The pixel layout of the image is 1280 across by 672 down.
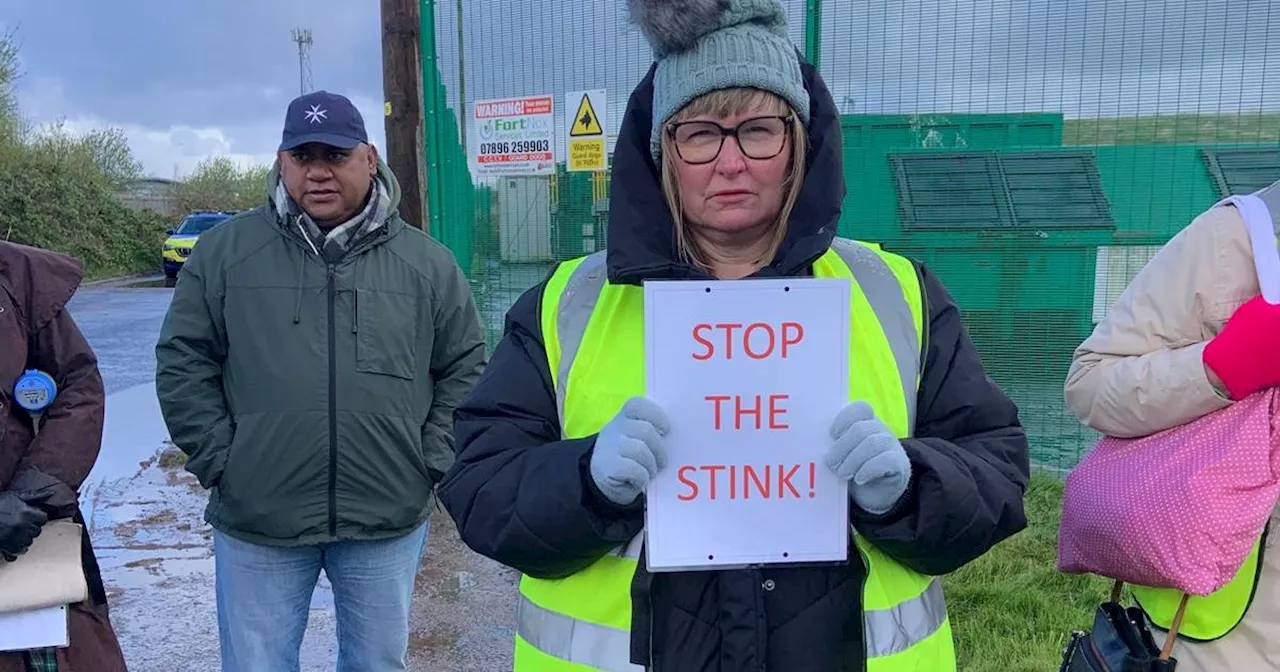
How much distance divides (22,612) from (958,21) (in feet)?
14.7

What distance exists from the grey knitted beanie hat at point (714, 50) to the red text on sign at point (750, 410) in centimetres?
51

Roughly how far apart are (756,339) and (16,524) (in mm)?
1926

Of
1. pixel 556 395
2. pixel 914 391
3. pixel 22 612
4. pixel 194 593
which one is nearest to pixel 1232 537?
pixel 914 391

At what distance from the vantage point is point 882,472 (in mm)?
1413

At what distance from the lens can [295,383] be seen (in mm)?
2893

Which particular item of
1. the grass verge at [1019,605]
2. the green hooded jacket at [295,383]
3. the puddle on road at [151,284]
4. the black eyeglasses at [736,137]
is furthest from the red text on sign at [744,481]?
the puddle on road at [151,284]

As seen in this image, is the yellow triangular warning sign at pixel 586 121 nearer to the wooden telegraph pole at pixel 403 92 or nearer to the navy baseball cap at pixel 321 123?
the wooden telegraph pole at pixel 403 92

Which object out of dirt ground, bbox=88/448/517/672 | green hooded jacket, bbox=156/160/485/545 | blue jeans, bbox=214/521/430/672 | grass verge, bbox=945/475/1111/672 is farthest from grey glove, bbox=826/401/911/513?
dirt ground, bbox=88/448/517/672

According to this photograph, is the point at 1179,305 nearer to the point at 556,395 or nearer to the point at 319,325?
the point at 556,395

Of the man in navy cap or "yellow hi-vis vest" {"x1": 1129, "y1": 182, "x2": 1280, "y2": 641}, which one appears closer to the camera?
"yellow hi-vis vest" {"x1": 1129, "y1": 182, "x2": 1280, "y2": 641}

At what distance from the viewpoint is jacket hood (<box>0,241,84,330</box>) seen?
8.56 feet

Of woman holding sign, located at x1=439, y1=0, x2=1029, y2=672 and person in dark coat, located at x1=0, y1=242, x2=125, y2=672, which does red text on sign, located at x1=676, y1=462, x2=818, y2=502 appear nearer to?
woman holding sign, located at x1=439, y1=0, x2=1029, y2=672

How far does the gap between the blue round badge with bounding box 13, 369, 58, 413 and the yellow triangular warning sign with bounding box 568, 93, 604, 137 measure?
3.19 m

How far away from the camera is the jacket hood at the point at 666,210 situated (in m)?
1.66
